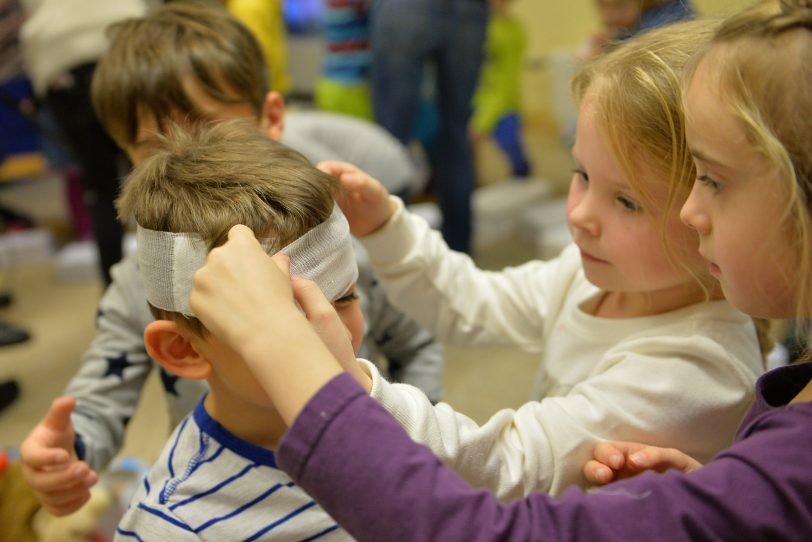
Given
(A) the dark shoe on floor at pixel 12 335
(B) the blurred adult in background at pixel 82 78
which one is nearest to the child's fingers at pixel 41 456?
(B) the blurred adult in background at pixel 82 78

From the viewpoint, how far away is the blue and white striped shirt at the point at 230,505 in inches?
26.2

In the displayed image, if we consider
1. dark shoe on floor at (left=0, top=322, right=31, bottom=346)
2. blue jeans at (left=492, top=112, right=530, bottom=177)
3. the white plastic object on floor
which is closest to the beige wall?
blue jeans at (left=492, top=112, right=530, bottom=177)

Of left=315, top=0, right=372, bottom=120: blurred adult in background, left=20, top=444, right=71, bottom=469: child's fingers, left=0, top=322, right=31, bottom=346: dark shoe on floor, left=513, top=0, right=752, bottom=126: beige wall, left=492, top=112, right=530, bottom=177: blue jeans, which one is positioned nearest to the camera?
left=20, top=444, right=71, bottom=469: child's fingers

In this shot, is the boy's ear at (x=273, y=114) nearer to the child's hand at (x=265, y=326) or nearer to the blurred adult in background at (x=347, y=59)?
the child's hand at (x=265, y=326)

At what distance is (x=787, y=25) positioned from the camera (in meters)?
0.53

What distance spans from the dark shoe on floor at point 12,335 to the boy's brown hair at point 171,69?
3.56ft

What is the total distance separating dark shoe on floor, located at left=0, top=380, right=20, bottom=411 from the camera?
1.38m

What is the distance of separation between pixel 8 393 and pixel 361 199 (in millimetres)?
883

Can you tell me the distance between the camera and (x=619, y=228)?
29.8 inches

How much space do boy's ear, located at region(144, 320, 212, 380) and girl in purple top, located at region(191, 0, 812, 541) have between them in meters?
0.18

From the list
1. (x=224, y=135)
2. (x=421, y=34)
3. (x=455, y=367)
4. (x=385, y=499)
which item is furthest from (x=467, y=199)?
(x=385, y=499)

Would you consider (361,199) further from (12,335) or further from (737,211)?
(12,335)

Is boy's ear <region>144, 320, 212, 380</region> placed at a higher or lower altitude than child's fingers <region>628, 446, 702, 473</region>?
higher

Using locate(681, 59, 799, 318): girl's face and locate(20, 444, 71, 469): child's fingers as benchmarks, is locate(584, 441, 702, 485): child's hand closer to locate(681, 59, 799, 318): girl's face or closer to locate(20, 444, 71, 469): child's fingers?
locate(681, 59, 799, 318): girl's face
